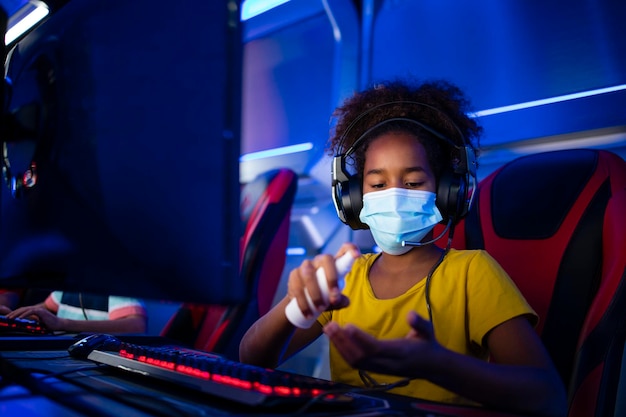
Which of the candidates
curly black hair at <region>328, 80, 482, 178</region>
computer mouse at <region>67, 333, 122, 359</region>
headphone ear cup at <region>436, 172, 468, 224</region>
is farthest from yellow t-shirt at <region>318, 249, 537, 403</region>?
computer mouse at <region>67, 333, 122, 359</region>

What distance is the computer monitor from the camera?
1.57 ft

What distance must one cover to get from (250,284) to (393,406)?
99 centimetres

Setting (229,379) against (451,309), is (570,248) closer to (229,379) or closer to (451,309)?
(451,309)

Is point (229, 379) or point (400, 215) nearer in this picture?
point (229, 379)

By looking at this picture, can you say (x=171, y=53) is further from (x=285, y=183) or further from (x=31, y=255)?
(x=285, y=183)

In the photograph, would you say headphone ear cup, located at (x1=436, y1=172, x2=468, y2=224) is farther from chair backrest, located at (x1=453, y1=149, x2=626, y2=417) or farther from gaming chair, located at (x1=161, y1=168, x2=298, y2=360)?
gaming chair, located at (x1=161, y1=168, x2=298, y2=360)

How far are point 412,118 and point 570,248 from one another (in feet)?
1.20

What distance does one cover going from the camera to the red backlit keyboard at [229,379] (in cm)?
48

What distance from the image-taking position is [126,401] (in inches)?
20.6

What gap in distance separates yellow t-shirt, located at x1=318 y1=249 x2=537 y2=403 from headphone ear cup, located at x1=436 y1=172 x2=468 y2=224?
0.26 feet

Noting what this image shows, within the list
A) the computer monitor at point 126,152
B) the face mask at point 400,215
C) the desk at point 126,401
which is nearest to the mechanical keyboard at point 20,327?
the computer monitor at point 126,152

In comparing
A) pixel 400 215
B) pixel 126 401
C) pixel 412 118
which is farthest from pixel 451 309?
pixel 126 401

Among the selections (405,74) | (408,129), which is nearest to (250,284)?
(408,129)

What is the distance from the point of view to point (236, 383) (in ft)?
1.68
